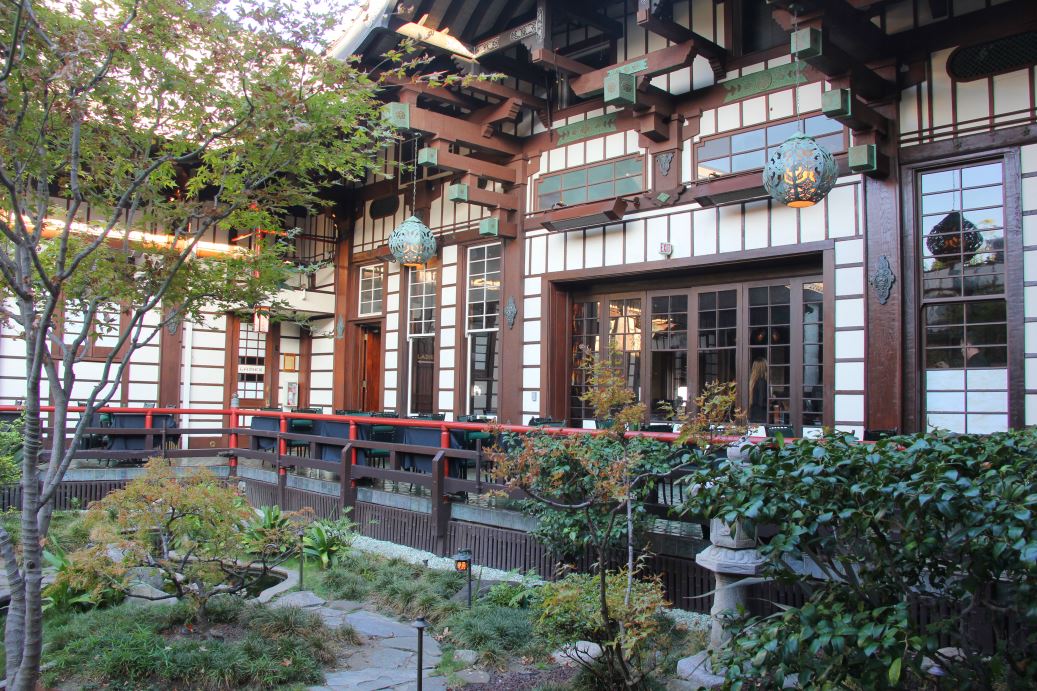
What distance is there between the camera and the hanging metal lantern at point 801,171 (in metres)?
8.18

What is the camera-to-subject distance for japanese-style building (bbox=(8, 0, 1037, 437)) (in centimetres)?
871

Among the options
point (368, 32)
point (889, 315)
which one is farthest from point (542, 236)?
point (889, 315)

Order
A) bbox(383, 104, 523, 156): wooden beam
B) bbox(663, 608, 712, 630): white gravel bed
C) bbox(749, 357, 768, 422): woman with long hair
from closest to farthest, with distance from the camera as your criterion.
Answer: bbox(663, 608, 712, 630): white gravel bed
bbox(749, 357, 768, 422): woman with long hair
bbox(383, 104, 523, 156): wooden beam

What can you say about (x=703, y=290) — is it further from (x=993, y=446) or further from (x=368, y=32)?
(x=993, y=446)

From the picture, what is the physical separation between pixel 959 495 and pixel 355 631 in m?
4.63

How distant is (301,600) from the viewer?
7.02 meters

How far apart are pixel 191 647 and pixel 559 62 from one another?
8.66m

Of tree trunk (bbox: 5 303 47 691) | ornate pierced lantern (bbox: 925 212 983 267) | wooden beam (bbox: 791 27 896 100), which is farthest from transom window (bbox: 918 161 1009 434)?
tree trunk (bbox: 5 303 47 691)

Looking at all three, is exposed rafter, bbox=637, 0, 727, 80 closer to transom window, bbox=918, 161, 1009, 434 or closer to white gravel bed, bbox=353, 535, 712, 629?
transom window, bbox=918, 161, 1009, 434

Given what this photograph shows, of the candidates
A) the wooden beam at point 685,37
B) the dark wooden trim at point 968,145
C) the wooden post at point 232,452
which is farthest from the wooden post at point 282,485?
the dark wooden trim at point 968,145

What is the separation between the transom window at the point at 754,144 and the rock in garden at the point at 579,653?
6.89 meters

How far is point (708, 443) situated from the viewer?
4.77 m

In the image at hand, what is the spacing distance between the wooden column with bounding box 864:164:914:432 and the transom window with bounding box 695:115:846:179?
2.71 feet

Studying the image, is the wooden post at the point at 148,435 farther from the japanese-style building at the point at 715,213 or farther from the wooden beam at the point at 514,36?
the wooden beam at the point at 514,36
